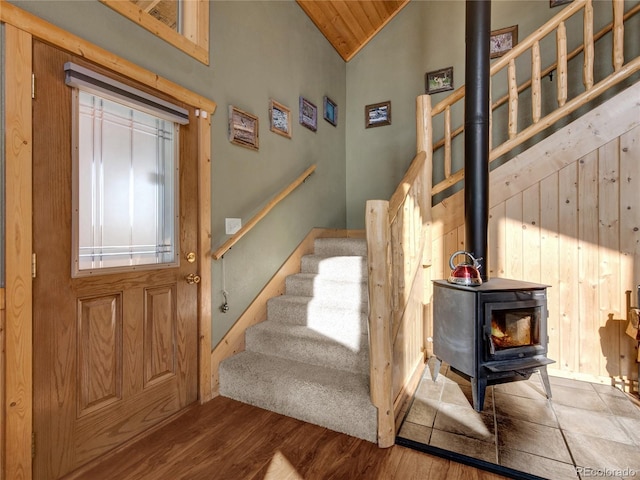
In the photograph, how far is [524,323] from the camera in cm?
219

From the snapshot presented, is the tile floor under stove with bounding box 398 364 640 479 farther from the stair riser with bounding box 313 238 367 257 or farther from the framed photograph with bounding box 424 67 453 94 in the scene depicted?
the framed photograph with bounding box 424 67 453 94

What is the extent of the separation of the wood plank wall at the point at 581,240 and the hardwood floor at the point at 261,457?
1.61 metres

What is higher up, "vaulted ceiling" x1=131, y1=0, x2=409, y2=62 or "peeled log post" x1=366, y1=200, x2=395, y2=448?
"vaulted ceiling" x1=131, y1=0, x2=409, y2=62

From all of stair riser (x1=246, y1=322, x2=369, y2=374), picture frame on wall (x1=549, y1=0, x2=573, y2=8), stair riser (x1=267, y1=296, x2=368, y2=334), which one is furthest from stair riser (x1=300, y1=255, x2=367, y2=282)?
picture frame on wall (x1=549, y1=0, x2=573, y2=8)

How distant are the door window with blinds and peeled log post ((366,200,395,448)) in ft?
4.21

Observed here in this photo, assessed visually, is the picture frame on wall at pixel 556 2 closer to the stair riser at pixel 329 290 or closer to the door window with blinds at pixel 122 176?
the stair riser at pixel 329 290

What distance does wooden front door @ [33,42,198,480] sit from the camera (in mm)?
1532

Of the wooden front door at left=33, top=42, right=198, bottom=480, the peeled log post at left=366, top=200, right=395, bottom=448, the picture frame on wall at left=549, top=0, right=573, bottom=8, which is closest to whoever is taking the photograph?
the wooden front door at left=33, top=42, right=198, bottom=480

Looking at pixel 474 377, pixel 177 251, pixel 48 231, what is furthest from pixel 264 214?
pixel 474 377

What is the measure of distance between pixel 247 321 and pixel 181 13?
2.29 meters

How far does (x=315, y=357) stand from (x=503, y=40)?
3.83 meters

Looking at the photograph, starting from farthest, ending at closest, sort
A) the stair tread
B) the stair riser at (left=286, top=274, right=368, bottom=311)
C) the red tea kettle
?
the stair riser at (left=286, top=274, right=368, bottom=311) → the red tea kettle → the stair tread

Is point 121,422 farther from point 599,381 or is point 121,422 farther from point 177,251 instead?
point 599,381

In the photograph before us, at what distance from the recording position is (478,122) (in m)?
A: 2.35
